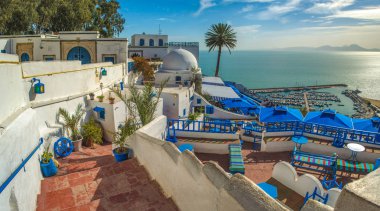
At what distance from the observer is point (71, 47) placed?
75.4 ft

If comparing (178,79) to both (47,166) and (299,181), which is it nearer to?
(299,181)

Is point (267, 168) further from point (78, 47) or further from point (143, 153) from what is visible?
point (78, 47)

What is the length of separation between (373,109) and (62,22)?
63.2m

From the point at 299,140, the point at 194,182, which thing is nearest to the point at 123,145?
the point at 194,182

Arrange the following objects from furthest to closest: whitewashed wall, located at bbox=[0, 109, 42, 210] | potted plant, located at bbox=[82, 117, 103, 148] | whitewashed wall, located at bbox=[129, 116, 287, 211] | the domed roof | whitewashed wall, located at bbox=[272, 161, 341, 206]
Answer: the domed roof < potted plant, located at bbox=[82, 117, 103, 148] < whitewashed wall, located at bbox=[272, 161, 341, 206] < whitewashed wall, located at bbox=[0, 109, 42, 210] < whitewashed wall, located at bbox=[129, 116, 287, 211]

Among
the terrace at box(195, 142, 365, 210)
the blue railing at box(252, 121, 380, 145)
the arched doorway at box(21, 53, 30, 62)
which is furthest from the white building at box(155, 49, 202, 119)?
A: the arched doorway at box(21, 53, 30, 62)

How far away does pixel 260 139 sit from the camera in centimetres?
1276

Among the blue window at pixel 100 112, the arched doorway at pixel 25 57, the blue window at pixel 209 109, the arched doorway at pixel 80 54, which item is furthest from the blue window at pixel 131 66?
the blue window at pixel 100 112

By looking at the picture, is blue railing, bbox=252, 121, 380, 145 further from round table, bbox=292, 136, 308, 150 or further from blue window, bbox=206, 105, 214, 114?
blue window, bbox=206, 105, 214, 114

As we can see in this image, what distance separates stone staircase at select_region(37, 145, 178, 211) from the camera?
5.40 meters

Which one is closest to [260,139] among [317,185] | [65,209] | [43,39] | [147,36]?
[317,185]

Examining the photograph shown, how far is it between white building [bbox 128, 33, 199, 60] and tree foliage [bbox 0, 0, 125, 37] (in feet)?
15.0

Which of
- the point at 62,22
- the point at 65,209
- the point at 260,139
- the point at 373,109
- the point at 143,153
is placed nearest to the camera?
the point at 65,209

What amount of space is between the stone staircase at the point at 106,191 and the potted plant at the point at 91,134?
3.88m
